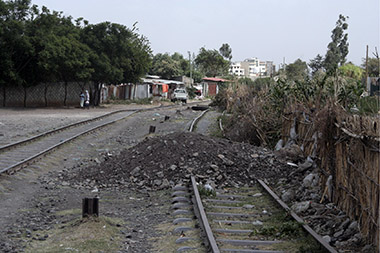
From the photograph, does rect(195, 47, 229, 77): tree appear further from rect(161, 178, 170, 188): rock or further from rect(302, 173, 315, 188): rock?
rect(302, 173, 315, 188): rock

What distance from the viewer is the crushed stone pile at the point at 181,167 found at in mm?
10617

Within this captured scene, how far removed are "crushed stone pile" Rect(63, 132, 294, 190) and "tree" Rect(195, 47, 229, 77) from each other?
93.6 m

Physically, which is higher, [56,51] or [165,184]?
[56,51]

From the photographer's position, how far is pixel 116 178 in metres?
11.0

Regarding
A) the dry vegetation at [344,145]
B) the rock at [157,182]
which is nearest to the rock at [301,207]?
the dry vegetation at [344,145]

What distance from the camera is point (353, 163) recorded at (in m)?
6.85

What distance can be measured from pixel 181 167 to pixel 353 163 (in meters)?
4.88

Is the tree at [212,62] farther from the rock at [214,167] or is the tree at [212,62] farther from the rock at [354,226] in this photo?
the rock at [354,226]

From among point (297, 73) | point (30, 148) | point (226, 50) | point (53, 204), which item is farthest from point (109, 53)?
point (226, 50)

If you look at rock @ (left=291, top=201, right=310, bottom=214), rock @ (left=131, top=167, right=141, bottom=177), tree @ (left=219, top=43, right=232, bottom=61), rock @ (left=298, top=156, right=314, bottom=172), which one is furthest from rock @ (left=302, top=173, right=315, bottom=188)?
tree @ (left=219, top=43, right=232, bottom=61)

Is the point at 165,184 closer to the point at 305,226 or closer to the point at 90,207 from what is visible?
the point at 90,207

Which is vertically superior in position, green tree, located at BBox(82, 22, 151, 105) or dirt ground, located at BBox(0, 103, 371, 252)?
green tree, located at BBox(82, 22, 151, 105)

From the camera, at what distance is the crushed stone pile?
1062cm

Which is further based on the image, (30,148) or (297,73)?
(297,73)
